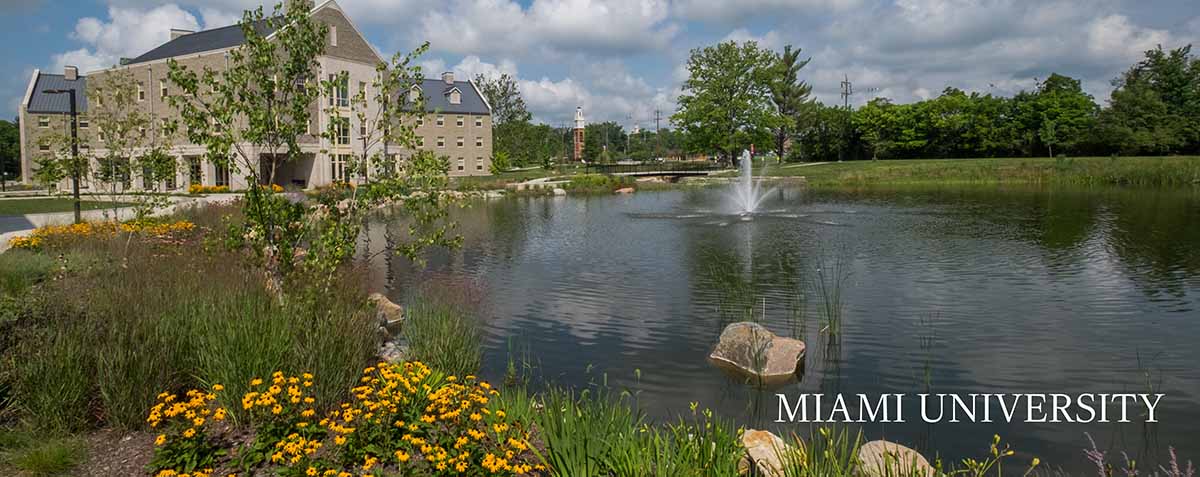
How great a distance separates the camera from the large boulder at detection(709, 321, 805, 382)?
8102mm

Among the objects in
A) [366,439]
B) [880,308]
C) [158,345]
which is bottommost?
[880,308]

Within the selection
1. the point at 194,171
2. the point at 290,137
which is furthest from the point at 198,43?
the point at 290,137

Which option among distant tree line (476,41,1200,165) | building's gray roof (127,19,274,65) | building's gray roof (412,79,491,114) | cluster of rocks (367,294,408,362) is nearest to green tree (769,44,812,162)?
distant tree line (476,41,1200,165)

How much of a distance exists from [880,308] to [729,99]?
5125 centimetres

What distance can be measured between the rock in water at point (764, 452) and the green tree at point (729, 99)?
183 feet

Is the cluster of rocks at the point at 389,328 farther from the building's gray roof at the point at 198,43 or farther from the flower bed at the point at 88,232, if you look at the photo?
the building's gray roof at the point at 198,43

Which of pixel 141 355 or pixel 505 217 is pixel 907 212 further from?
pixel 141 355

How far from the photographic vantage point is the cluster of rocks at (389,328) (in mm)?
8273

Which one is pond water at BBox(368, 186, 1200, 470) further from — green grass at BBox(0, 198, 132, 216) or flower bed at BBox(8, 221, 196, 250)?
green grass at BBox(0, 198, 132, 216)

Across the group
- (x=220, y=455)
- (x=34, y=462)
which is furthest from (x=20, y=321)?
(x=220, y=455)

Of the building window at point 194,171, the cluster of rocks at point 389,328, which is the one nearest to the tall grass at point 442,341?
the cluster of rocks at point 389,328

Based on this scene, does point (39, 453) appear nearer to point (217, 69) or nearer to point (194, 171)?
point (194, 171)

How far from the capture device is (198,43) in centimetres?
4491

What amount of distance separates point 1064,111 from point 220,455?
→ 66841 millimetres
